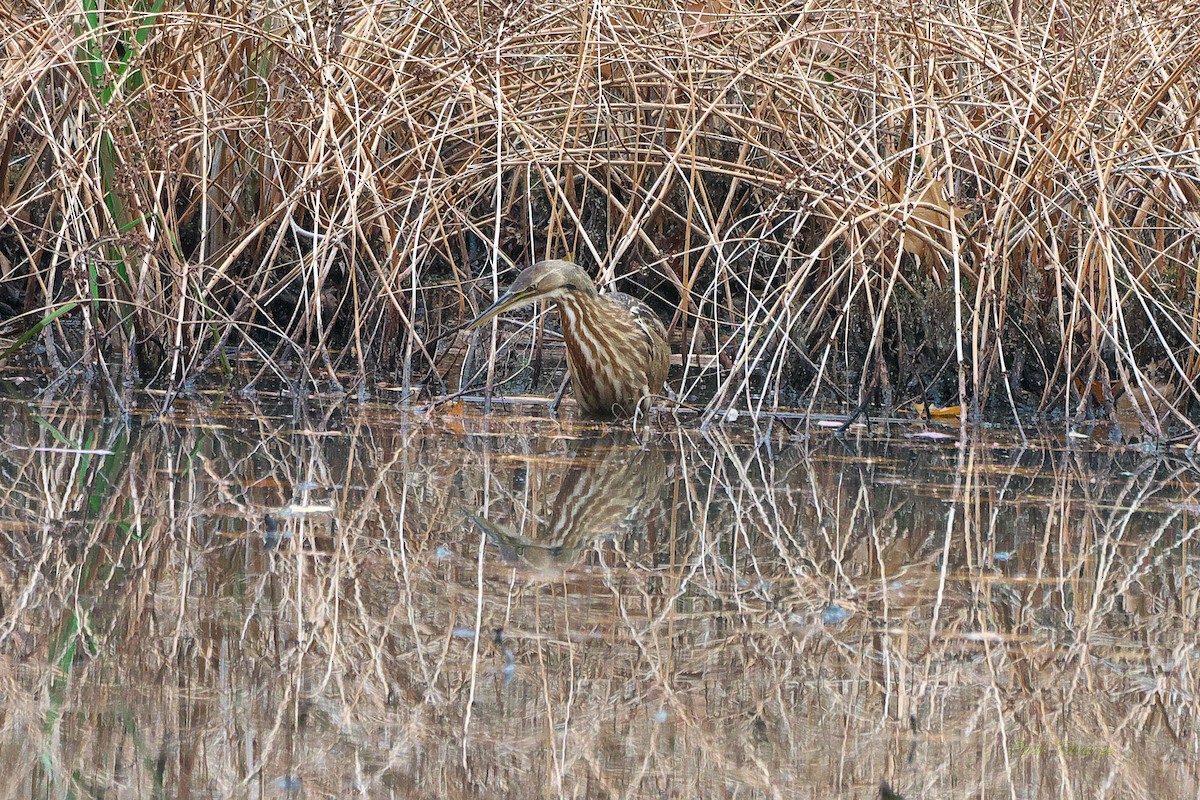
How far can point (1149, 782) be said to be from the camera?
1892 mm

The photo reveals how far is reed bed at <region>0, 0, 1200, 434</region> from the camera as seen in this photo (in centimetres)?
462

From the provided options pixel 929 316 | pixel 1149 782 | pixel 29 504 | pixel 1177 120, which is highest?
pixel 1177 120

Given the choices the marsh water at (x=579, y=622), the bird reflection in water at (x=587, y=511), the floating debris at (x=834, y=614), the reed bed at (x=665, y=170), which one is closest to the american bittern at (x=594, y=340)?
→ the reed bed at (x=665, y=170)

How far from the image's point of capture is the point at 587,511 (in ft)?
11.0

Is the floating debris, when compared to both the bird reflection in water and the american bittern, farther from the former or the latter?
the american bittern

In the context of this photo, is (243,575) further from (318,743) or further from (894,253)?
(894,253)

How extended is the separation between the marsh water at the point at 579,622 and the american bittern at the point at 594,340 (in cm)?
77

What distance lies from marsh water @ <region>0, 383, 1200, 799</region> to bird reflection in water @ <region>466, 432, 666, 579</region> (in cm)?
1

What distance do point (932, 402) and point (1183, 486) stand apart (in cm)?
147

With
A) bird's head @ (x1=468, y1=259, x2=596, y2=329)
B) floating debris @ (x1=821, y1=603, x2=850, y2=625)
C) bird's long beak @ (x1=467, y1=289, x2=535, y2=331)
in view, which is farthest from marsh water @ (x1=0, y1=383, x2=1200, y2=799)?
Answer: bird's head @ (x1=468, y1=259, x2=596, y2=329)

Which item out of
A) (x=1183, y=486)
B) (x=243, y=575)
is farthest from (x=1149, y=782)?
(x=1183, y=486)

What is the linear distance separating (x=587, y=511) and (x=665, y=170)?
1878 mm

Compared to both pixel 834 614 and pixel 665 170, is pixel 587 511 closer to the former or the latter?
pixel 834 614

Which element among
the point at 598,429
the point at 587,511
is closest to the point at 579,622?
the point at 587,511
